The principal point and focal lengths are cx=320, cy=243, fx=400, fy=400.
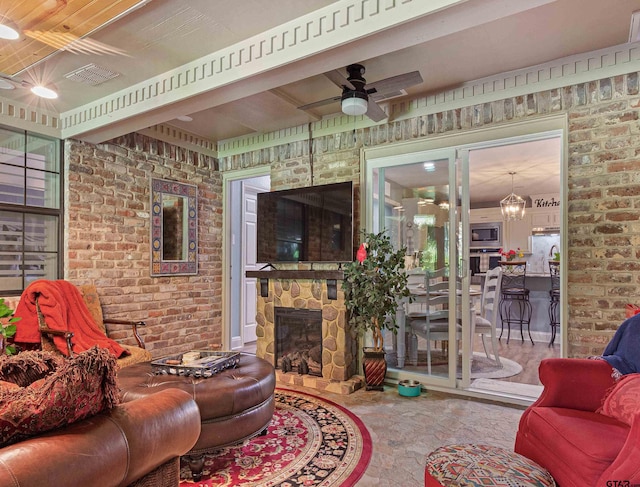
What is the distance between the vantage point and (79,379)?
1065mm

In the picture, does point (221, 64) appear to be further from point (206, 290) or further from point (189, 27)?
point (206, 290)

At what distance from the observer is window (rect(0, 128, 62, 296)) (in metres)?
3.46

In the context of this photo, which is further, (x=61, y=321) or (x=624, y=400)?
(x=61, y=321)

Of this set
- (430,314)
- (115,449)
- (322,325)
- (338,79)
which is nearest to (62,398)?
(115,449)

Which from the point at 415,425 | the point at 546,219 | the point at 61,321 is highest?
the point at 546,219

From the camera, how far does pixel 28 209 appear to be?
141 inches

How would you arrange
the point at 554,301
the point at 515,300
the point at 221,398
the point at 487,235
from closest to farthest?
the point at 221,398
the point at 554,301
the point at 515,300
the point at 487,235

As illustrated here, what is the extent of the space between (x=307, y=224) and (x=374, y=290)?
3.39 ft

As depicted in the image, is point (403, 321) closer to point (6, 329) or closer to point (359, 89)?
point (359, 89)

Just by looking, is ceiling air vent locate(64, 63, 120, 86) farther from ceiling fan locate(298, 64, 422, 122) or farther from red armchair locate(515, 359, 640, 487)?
red armchair locate(515, 359, 640, 487)

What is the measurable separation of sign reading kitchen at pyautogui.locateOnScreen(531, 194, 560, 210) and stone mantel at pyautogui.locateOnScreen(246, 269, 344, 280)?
582 cm

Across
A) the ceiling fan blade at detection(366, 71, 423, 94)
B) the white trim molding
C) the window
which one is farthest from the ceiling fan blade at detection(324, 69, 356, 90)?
the window

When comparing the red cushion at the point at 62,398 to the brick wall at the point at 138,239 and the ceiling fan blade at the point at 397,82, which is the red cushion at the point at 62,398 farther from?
the brick wall at the point at 138,239

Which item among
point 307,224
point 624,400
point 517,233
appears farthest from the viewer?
point 517,233
